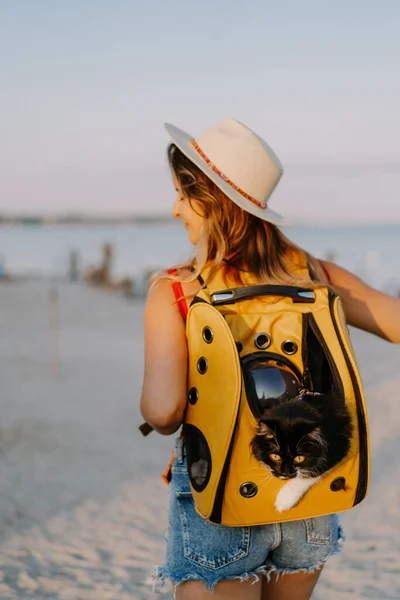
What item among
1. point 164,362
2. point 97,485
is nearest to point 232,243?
point 164,362

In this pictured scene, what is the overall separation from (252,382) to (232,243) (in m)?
0.32

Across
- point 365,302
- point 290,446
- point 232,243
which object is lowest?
point 290,446

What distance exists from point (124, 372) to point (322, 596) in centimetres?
513

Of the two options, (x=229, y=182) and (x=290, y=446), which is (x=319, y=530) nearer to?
(x=290, y=446)

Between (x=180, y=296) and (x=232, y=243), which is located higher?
(x=232, y=243)

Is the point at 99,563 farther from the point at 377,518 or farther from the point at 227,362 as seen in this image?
the point at 227,362

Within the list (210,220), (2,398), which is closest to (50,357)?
(2,398)

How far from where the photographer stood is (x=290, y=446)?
159cm

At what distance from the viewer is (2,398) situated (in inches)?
280

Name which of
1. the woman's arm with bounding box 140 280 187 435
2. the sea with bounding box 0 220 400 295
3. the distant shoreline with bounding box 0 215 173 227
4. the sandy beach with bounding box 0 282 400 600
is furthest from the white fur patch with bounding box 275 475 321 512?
the distant shoreline with bounding box 0 215 173 227

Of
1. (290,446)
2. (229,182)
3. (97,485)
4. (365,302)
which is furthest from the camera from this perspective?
(97,485)

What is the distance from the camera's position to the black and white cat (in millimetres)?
1588

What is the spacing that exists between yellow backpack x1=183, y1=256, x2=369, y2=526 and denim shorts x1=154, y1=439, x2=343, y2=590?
0.07m

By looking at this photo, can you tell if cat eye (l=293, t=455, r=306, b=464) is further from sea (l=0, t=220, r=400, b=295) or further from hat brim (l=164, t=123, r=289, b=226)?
sea (l=0, t=220, r=400, b=295)
